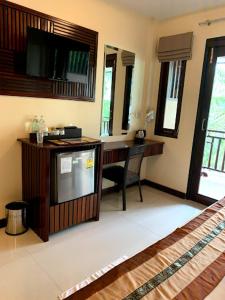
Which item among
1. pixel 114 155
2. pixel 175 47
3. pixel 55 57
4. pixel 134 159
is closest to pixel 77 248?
pixel 114 155

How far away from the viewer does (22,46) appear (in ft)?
7.48

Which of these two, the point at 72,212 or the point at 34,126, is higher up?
the point at 34,126

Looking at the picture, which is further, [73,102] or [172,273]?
[73,102]

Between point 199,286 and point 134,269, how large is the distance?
0.90 ft

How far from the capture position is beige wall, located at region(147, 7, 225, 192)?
3.14m

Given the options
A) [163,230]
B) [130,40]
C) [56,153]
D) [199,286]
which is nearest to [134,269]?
[199,286]

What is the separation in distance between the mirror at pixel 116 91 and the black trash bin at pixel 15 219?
1.46 m

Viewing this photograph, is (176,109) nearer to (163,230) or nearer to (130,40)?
(130,40)

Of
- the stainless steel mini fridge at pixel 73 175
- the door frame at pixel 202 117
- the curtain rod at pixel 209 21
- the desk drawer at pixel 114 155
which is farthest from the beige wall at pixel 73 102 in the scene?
the door frame at pixel 202 117

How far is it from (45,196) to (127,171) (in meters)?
1.24

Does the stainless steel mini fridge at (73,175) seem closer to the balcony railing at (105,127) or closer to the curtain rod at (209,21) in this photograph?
the balcony railing at (105,127)

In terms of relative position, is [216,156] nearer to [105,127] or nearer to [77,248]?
[105,127]

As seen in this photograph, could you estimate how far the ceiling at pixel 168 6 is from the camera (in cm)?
286

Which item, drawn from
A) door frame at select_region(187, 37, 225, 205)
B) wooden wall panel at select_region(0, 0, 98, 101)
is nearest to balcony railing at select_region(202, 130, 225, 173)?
door frame at select_region(187, 37, 225, 205)
